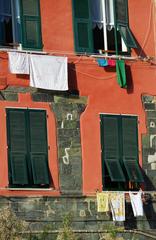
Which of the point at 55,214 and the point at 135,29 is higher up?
the point at 135,29

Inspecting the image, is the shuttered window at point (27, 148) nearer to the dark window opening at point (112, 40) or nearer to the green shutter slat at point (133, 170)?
the green shutter slat at point (133, 170)

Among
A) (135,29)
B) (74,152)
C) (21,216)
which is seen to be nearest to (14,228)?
(21,216)

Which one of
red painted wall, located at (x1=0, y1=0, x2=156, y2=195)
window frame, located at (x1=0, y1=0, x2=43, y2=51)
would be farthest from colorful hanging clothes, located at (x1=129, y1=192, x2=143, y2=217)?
window frame, located at (x1=0, y1=0, x2=43, y2=51)

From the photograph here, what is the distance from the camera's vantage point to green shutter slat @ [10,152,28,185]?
23828 millimetres

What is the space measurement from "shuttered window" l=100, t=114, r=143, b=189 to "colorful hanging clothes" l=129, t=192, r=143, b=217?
1.40 feet

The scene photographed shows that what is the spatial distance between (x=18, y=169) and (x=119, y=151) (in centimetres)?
294

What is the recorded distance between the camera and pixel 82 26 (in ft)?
84.5

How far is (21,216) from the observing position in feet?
77.8

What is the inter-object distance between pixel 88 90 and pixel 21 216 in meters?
3.93

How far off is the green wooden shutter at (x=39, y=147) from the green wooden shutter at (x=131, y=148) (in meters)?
2.26

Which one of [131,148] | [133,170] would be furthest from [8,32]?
[133,170]

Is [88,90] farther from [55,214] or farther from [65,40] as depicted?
[55,214]

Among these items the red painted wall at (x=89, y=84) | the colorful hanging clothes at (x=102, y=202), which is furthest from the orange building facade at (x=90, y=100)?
the colorful hanging clothes at (x=102, y=202)

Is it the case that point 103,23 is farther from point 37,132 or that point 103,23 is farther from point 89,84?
point 37,132
